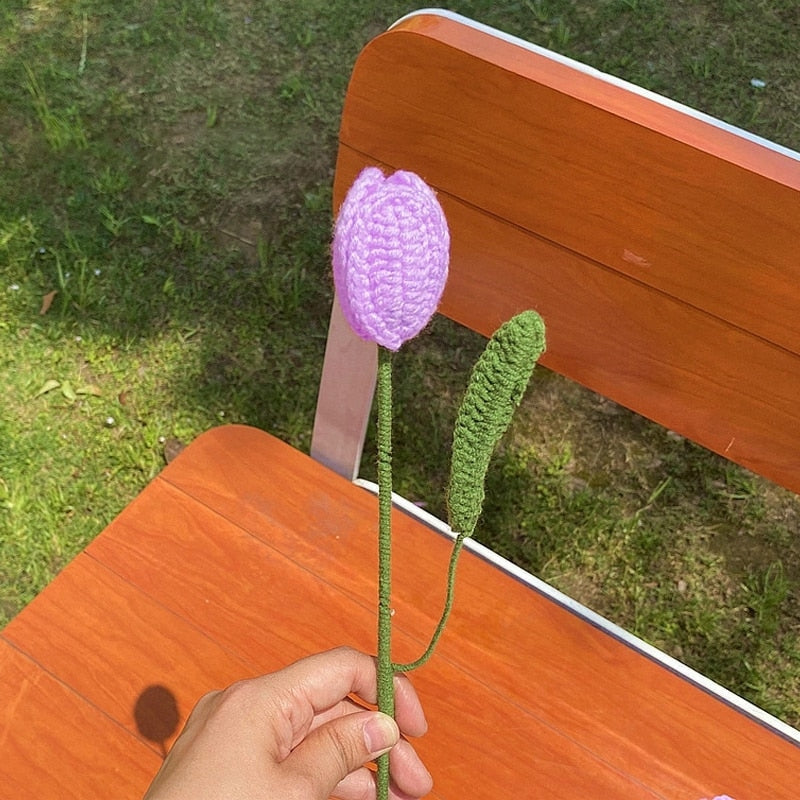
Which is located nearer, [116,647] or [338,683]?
[338,683]

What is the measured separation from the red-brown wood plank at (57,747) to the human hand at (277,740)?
0.21 m

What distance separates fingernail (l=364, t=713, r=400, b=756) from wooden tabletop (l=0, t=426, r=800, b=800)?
0.77ft

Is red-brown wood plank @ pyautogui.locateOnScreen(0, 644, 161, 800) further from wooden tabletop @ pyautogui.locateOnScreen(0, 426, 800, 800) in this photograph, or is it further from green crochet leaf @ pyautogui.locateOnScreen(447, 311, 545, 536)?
green crochet leaf @ pyautogui.locateOnScreen(447, 311, 545, 536)

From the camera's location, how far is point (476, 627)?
100 cm

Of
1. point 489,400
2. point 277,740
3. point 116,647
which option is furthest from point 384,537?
point 116,647

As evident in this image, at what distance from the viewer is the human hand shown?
66 cm

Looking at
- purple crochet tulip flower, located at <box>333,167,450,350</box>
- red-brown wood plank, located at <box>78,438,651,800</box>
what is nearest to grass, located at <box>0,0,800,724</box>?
red-brown wood plank, located at <box>78,438,651,800</box>

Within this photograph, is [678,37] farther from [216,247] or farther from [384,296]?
[384,296]

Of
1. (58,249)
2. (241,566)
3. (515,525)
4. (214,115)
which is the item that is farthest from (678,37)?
(241,566)

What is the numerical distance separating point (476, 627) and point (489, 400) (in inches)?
20.6

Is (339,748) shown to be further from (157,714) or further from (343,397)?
(343,397)

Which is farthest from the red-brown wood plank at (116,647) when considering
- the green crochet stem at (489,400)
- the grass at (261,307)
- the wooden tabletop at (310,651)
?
the grass at (261,307)

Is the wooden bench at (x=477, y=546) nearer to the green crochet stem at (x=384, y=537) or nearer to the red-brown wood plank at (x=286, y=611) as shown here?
the red-brown wood plank at (x=286, y=611)

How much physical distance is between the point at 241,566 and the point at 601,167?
0.62m
